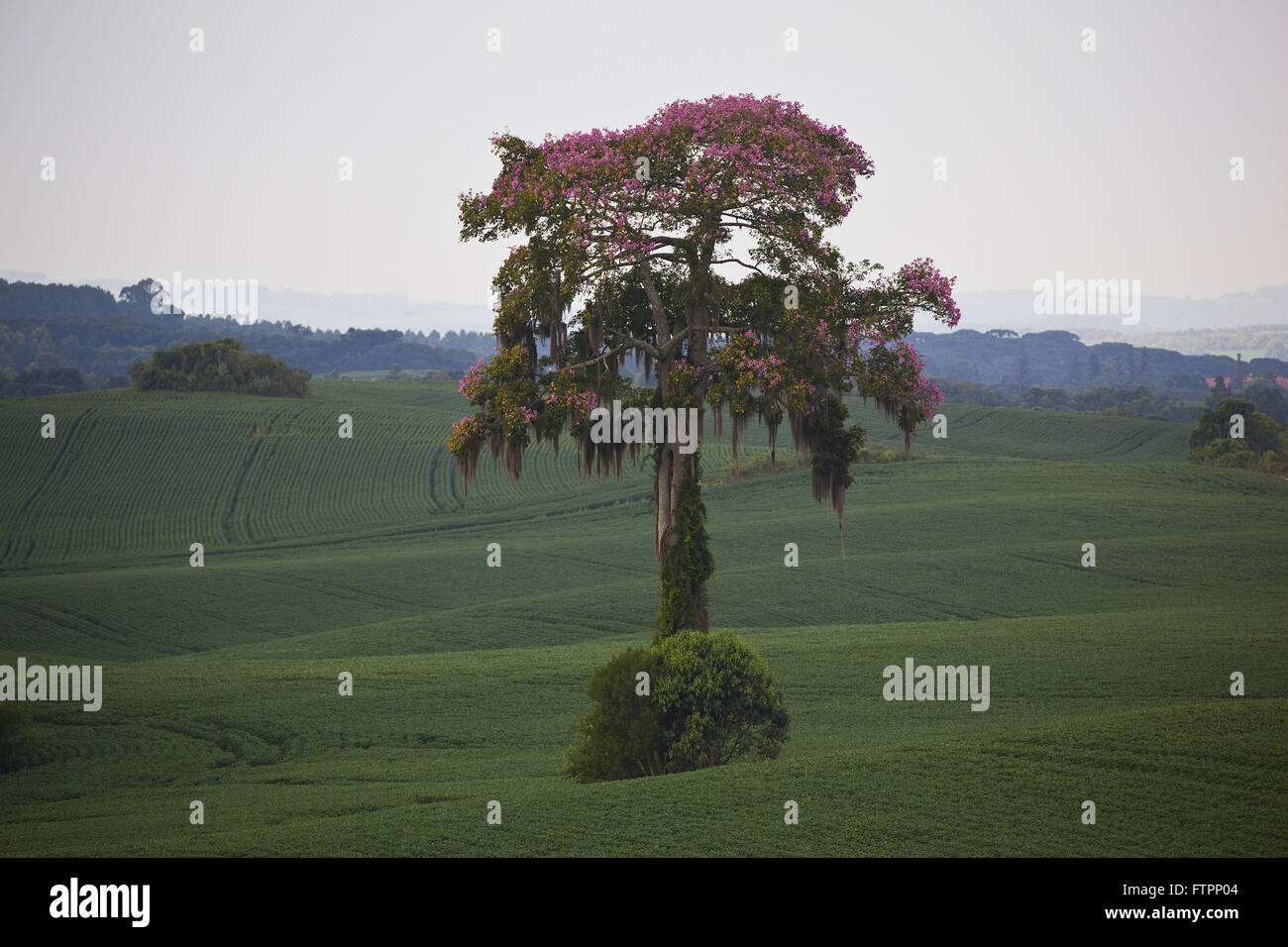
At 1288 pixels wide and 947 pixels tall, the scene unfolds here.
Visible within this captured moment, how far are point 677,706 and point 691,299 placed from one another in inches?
320

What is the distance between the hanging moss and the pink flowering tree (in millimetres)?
40

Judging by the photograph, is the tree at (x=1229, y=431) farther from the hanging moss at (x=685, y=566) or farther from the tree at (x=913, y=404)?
the hanging moss at (x=685, y=566)

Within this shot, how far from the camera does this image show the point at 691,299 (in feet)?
72.3

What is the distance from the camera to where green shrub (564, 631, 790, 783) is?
20078 mm

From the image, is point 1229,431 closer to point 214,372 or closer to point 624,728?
point 624,728

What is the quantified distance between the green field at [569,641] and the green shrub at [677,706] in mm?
1270

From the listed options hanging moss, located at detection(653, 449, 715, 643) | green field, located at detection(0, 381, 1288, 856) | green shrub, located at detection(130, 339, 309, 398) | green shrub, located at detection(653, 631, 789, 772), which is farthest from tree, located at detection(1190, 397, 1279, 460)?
green shrub, located at detection(130, 339, 309, 398)

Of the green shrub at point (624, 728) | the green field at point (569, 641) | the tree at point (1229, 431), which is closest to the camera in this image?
the green field at point (569, 641)

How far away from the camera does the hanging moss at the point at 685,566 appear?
70.8 feet

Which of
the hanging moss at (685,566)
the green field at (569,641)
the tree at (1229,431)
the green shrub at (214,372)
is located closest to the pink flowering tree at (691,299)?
the hanging moss at (685,566)

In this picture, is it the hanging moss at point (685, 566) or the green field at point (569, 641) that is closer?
the green field at point (569, 641)

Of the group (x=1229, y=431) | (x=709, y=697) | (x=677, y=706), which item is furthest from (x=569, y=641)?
(x=1229, y=431)

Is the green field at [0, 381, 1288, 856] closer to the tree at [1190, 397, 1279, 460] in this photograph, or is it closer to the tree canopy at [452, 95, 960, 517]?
the tree canopy at [452, 95, 960, 517]
